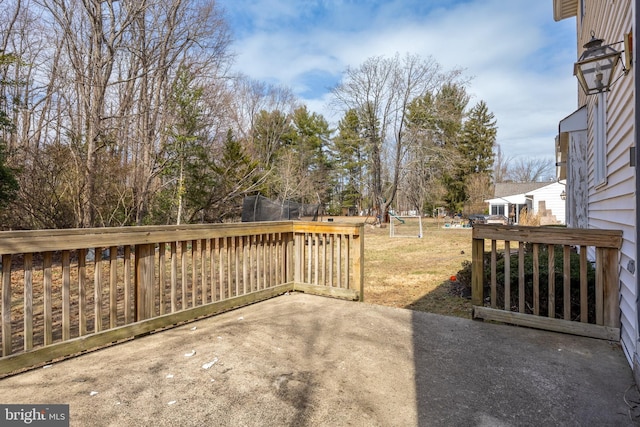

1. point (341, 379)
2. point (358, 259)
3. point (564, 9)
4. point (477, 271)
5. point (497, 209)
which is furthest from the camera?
point (497, 209)

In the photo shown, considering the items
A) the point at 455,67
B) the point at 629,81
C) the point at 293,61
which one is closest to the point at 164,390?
→ the point at 629,81

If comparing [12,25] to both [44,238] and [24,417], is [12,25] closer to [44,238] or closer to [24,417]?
[44,238]

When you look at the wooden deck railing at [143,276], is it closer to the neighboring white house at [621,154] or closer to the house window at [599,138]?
the neighboring white house at [621,154]

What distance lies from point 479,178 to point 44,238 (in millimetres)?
33494

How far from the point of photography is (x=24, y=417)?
5.60ft

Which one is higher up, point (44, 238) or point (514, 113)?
point (514, 113)

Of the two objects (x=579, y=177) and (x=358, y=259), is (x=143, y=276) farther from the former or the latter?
(x=579, y=177)

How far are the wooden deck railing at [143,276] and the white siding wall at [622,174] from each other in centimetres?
221

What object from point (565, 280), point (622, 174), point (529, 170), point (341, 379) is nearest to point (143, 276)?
point (341, 379)

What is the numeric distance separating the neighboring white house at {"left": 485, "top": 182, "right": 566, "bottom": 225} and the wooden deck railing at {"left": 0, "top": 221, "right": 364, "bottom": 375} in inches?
712

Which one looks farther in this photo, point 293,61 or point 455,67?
point 455,67

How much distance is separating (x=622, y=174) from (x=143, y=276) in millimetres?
3952

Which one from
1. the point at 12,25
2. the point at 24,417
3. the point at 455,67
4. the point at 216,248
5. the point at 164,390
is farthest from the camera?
the point at 455,67

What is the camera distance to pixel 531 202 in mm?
25625
